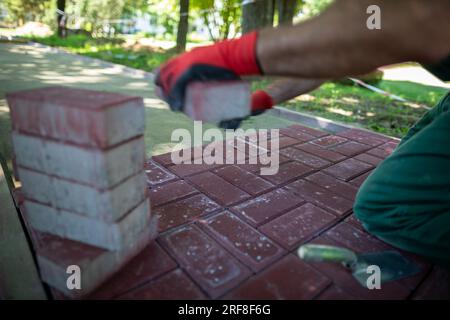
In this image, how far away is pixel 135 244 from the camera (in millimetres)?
1483

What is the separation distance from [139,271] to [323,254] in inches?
33.0

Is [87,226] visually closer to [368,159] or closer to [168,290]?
[168,290]

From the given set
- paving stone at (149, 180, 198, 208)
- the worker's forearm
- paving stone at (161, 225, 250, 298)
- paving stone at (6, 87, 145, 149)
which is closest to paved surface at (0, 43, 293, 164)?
paving stone at (149, 180, 198, 208)

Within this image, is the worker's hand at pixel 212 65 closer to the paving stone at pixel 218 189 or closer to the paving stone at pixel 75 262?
the paving stone at pixel 75 262

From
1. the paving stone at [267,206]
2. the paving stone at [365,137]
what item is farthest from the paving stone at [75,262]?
the paving stone at [365,137]

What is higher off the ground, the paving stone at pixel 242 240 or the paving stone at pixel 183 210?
the paving stone at pixel 183 210

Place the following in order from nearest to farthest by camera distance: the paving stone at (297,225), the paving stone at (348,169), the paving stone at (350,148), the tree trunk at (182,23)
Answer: the paving stone at (297,225) < the paving stone at (348,169) < the paving stone at (350,148) < the tree trunk at (182,23)

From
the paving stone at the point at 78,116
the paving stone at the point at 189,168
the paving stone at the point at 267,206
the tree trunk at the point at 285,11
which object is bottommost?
the paving stone at the point at 267,206

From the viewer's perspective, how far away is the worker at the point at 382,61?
0.98 metres

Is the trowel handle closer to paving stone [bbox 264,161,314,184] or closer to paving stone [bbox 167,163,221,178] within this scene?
paving stone [bbox 264,161,314,184]

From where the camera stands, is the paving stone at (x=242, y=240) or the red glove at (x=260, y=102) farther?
the red glove at (x=260, y=102)

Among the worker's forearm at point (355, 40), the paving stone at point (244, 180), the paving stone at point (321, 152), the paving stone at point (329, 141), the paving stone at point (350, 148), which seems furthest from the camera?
the paving stone at point (329, 141)

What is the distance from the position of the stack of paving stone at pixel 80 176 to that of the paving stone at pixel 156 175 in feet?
2.68
